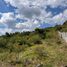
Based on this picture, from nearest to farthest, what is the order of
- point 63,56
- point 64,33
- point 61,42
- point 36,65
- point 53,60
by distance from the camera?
A: point 36,65, point 53,60, point 63,56, point 61,42, point 64,33

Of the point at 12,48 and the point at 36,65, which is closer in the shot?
the point at 36,65

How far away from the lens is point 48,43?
26031 millimetres

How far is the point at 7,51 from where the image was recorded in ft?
72.2

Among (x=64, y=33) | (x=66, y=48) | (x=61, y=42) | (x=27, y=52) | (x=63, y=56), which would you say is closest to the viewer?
(x=63, y=56)

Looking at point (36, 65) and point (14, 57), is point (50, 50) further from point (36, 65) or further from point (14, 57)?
point (36, 65)

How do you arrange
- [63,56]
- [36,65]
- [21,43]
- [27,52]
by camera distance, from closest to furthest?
[36,65] → [63,56] → [27,52] → [21,43]

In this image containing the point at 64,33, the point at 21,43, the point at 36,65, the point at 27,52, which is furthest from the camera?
the point at 64,33

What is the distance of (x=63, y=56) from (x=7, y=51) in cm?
562

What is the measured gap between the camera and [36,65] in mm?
16297

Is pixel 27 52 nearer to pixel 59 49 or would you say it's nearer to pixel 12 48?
pixel 12 48

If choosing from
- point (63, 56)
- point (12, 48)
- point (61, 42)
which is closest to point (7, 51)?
point (12, 48)

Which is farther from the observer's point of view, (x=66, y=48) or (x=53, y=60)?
(x=66, y=48)

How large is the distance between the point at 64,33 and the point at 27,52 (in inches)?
399

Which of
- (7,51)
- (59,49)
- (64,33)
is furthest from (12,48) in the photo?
(64,33)
